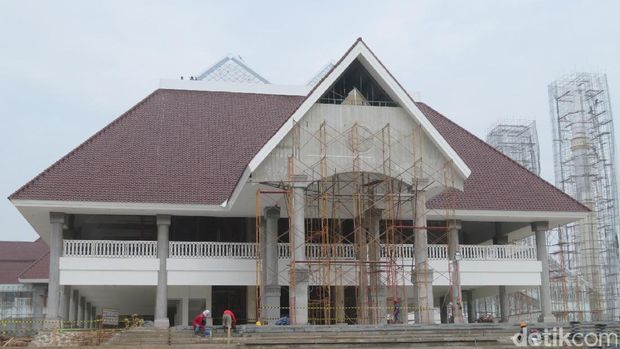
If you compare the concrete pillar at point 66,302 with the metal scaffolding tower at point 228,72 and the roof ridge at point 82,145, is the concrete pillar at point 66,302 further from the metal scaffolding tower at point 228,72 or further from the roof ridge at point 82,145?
the metal scaffolding tower at point 228,72

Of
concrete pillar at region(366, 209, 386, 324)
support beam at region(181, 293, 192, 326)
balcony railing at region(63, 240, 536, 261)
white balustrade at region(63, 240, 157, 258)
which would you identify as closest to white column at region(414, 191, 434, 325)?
balcony railing at region(63, 240, 536, 261)

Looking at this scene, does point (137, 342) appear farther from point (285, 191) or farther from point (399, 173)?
point (399, 173)

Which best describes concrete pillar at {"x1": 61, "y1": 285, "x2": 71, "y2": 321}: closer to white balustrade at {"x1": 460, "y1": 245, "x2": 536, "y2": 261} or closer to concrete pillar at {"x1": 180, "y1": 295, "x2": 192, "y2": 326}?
concrete pillar at {"x1": 180, "y1": 295, "x2": 192, "y2": 326}

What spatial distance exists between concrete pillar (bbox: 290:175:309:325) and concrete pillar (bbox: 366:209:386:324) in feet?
10.2

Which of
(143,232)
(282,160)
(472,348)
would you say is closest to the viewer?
(472,348)

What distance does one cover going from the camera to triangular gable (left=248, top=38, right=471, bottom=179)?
24.3m

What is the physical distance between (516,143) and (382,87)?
37.1 metres

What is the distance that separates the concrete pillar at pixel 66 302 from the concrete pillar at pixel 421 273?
12.1 metres

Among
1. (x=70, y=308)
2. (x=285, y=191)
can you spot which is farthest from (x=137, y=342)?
(x=70, y=308)

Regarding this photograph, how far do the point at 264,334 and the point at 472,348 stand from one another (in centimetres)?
555

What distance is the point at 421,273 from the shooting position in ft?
82.8

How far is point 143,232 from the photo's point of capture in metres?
31.4

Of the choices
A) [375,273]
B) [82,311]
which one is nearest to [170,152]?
[375,273]

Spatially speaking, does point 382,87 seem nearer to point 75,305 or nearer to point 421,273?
point 421,273
